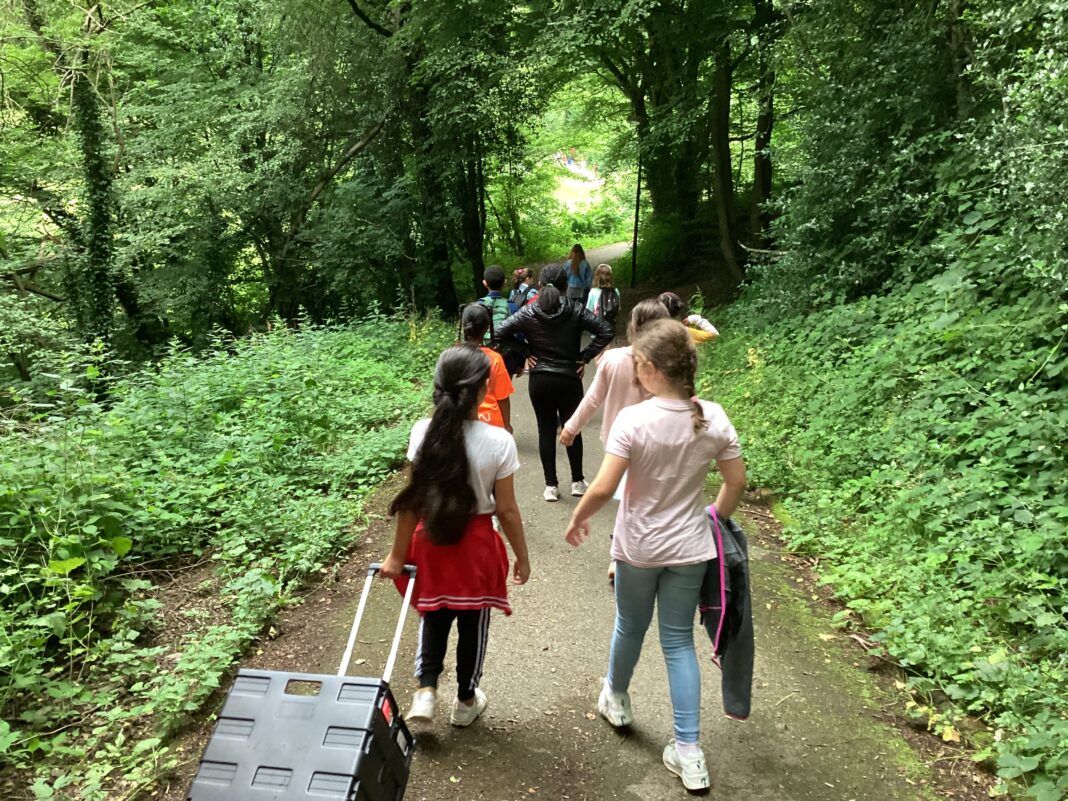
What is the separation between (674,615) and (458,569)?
941 millimetres

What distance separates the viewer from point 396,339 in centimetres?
1193

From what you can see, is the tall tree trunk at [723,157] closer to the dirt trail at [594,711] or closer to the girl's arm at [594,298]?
the girl's arm at [594,298]

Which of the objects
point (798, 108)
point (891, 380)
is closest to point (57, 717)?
point (891, 380)

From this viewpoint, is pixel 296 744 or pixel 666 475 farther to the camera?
pixel 666 475

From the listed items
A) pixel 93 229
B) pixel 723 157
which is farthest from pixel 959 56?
pixel 93 229

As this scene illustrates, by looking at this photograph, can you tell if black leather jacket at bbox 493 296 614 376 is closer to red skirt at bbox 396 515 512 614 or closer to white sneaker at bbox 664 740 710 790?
red skirt at bbox 396 515 512 614

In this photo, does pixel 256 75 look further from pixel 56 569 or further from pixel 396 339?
pixel 56 569

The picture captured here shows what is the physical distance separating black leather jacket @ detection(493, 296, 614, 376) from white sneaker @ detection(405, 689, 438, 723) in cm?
293

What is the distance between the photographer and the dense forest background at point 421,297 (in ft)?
11.9

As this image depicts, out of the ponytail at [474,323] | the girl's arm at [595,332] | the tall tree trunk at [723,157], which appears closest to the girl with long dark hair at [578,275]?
the tall tree trunk at [723,157]

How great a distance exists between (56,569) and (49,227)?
1546 cm

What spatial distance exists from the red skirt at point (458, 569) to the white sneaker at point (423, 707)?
490 mm

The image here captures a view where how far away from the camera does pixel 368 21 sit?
13.9 metres

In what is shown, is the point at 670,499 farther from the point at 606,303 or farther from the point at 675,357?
the point at 606,303
